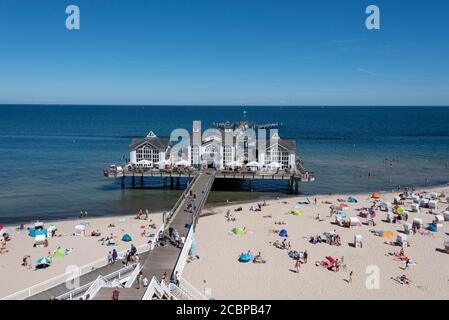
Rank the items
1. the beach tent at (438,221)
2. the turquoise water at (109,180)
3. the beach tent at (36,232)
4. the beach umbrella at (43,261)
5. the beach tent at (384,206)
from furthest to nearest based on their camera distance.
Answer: the turquoise water at (109,180)
the beach tent at (384,206)
the beach tent at (438,221)
the beach tent at (36,232)
the beach umbrella at (43,261)

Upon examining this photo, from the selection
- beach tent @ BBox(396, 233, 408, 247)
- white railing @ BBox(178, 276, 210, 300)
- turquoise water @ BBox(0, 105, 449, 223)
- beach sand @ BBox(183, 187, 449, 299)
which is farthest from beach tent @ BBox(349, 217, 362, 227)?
white railing @ BBox(178, 276, 210, 300)

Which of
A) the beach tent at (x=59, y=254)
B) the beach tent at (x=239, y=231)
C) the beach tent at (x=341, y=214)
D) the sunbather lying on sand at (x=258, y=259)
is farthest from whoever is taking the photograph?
the beach tent at (x=341, y=214)

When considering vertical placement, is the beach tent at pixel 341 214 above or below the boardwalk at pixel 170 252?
below

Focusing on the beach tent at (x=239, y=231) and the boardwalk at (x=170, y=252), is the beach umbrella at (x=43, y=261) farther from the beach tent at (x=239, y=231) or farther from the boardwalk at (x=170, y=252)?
the beach tent at (x=239, y=231)

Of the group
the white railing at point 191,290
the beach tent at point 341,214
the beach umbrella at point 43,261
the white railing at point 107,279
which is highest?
the white railing at point 107,279

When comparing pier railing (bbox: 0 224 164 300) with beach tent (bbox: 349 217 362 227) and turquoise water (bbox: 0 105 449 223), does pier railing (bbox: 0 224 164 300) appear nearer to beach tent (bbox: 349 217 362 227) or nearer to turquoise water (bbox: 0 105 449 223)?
turquoise water (bbox: 0 105 449 223)

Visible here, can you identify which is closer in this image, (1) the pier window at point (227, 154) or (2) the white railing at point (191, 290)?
(2) the white railing at point (191, 290)

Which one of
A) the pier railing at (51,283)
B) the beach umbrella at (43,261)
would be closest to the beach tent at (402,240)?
the pier railing at (51,283)

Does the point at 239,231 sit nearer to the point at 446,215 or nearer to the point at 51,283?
the point at 51,283
